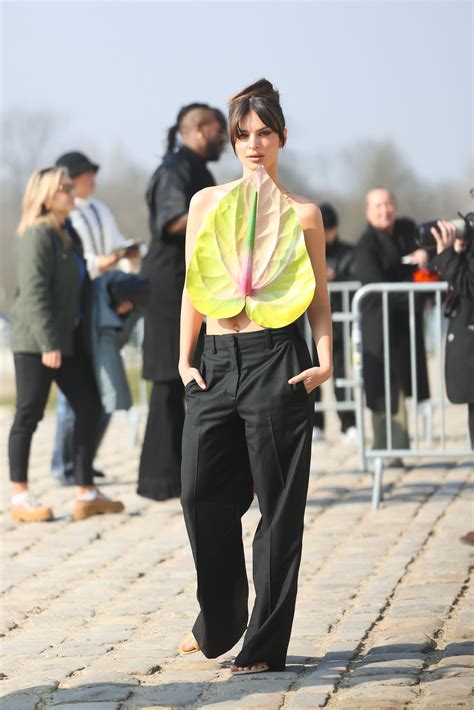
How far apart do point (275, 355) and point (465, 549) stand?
291cm

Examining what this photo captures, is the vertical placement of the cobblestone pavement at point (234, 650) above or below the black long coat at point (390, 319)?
below

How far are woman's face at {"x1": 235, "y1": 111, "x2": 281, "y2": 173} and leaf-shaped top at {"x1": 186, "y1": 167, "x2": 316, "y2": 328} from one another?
4 centimetres

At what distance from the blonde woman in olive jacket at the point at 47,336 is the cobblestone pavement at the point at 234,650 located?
0.23 metres

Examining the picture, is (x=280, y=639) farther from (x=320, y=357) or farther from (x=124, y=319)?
(x=124, y=319)

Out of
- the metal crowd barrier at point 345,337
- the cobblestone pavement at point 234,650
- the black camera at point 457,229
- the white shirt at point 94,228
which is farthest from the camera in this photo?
the metal crowd barrier at point 345,337

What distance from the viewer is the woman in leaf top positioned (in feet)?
15.3

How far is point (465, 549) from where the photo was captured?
23.7 feet

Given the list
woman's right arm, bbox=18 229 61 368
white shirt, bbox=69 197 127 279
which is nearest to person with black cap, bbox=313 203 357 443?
white shirt, bbox=69 197 127 279

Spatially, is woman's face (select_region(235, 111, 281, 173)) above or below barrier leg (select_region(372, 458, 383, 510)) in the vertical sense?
above

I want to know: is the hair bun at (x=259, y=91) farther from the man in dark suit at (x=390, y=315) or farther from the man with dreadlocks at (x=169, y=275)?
the man in dark suit at (x=390, y=315)

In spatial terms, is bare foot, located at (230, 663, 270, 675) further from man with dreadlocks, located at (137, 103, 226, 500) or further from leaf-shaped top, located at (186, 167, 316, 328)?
man with dreadlocks, located at (137, 103, 226, 500)

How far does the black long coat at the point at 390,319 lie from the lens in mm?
10164

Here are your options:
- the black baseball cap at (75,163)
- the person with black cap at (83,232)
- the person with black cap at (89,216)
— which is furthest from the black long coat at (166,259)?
the black baseball cap at (75,163)

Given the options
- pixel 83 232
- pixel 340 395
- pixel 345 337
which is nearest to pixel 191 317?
pixel 83 232
